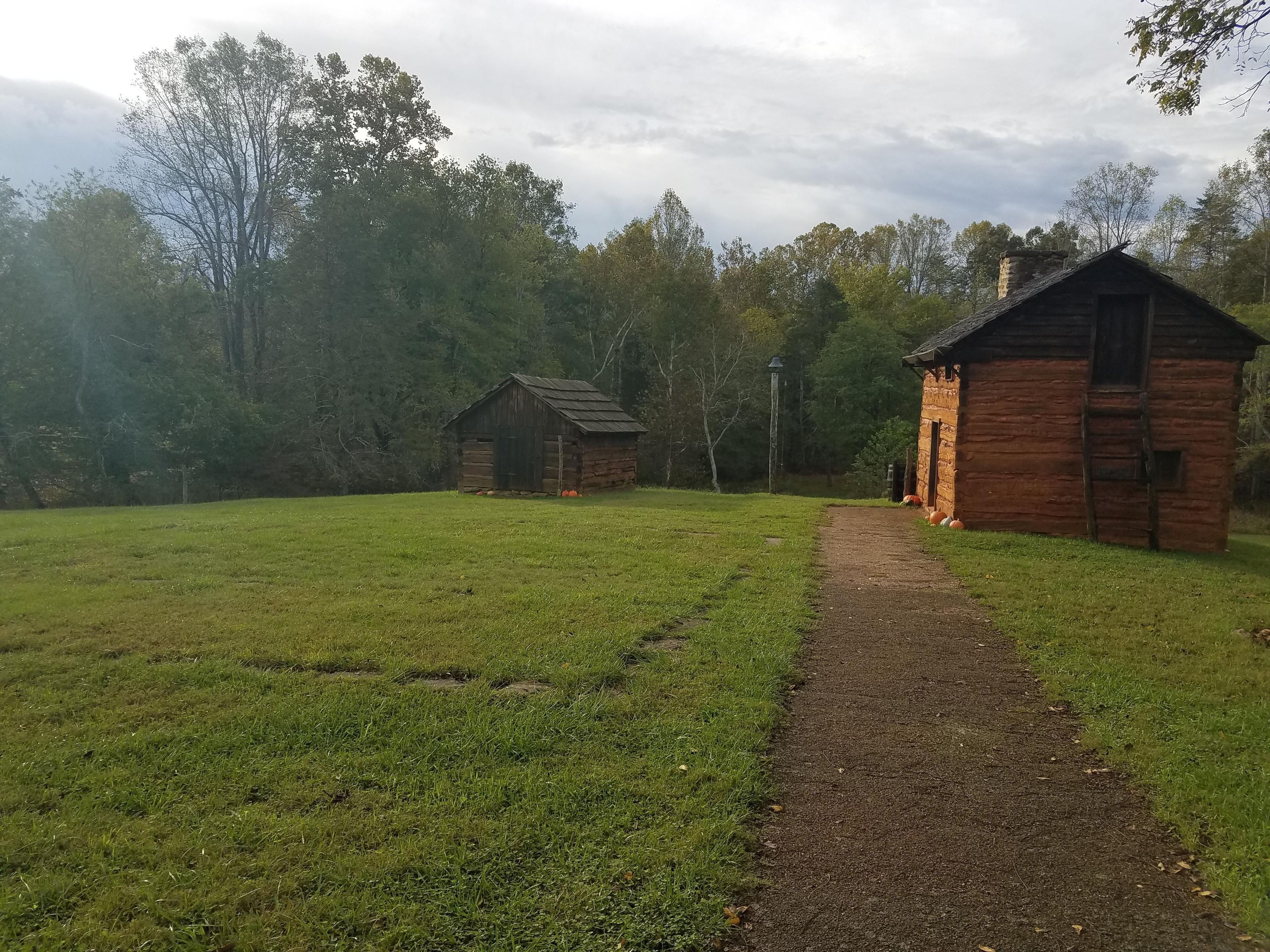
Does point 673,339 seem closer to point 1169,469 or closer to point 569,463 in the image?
point 569,463

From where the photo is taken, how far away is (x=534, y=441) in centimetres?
2553

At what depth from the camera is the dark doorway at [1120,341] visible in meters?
16.3

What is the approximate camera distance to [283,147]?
40.4 metres

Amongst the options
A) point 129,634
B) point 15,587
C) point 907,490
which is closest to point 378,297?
point 907,490

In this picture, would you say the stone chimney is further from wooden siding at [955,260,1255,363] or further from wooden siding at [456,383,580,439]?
wooden siding at [456,383,580,439]

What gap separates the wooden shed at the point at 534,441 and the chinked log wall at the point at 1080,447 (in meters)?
12.0

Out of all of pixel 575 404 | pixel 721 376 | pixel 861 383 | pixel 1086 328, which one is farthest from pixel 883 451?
pixel 1086 328

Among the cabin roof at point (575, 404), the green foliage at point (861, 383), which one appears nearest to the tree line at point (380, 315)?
the green foliage at point (861, 383)

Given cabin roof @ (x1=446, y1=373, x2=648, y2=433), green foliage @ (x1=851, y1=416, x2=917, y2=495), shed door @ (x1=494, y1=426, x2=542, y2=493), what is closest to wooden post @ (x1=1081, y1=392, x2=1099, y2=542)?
cabin roof @ (x1=446, y1=373, x2=648, y2=433)

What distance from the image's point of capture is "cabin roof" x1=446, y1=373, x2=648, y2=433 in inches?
994

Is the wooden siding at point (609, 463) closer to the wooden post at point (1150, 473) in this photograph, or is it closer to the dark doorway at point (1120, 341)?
the dark doorway at point (1120, 341)

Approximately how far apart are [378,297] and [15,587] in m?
29.3

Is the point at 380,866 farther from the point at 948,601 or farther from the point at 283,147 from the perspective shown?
the point at 283,147

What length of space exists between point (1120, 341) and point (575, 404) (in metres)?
15.6
